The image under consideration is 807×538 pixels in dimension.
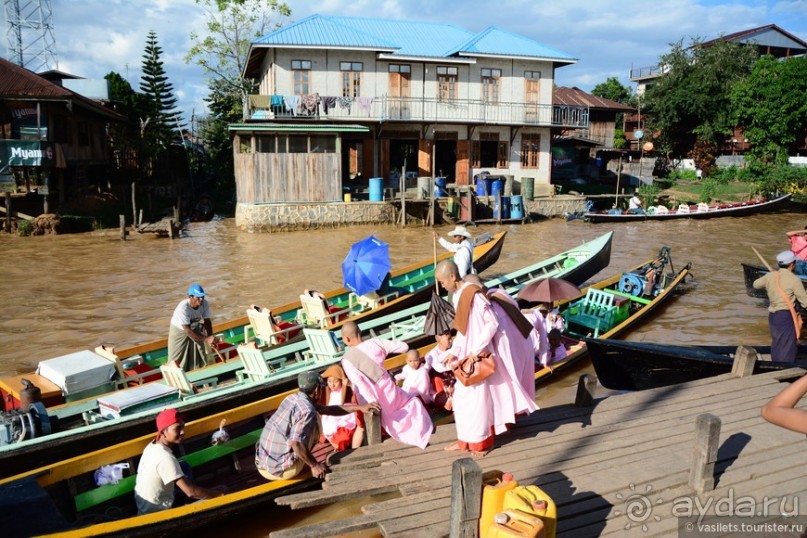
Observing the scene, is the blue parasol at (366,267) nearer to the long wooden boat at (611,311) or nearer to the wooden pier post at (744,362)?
the long wooden boat at (611,311)

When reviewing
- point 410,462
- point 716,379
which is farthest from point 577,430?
point 716,379

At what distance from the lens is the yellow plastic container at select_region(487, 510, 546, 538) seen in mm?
3646

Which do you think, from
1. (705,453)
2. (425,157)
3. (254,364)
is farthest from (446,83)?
(705,453)

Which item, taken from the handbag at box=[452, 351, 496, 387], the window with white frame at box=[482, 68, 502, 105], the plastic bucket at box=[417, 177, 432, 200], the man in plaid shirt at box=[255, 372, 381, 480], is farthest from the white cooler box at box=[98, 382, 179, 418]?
the window with white frame at box=[482, 68, 502, 105]

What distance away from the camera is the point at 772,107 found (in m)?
34.6

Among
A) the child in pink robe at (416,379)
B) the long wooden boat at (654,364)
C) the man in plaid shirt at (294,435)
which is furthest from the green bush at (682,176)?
the man in plaid shirt at (294,435)

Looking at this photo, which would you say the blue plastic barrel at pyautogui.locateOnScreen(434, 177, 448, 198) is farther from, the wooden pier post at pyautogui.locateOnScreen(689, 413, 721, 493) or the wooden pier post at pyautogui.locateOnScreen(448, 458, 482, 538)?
the wooden pier post at pyautogui.locateOnScreen(448, 458, 482, 538)

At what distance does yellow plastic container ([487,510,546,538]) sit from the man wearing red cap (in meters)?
2.63

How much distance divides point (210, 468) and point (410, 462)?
7.36 feet

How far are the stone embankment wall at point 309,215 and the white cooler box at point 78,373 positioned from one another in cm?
1622

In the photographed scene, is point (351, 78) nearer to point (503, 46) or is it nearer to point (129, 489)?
point (503, 46)

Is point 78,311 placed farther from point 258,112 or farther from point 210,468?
point 258,112

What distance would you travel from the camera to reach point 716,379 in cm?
675

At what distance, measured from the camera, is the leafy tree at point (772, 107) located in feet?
111
